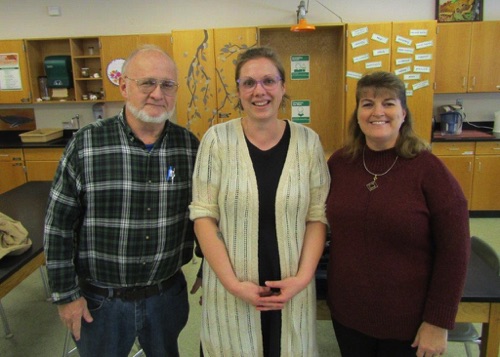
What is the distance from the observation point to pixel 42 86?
5.02 m

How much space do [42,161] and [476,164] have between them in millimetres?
4825

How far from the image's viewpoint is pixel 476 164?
14.6 ft

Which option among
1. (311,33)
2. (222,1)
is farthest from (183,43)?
(311,33)

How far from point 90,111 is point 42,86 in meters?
0.61

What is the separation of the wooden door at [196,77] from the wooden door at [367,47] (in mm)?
1498

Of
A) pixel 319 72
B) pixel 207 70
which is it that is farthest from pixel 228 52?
pixel 319 72

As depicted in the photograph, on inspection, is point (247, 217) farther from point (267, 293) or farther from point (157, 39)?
point (157, 39)

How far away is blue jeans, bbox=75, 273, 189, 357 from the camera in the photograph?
150 centimetres

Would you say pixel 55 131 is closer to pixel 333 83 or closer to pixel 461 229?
pixel 333 83

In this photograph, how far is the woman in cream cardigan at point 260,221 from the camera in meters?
1.37

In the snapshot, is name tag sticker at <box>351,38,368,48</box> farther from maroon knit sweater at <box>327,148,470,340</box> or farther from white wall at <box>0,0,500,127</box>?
maroon knit sweater at <box>327,148,470,340</box>

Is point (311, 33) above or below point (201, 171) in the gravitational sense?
above

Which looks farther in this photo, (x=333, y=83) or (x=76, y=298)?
(x=333, y=83)

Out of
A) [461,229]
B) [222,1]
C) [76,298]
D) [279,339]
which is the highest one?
[222,1]
